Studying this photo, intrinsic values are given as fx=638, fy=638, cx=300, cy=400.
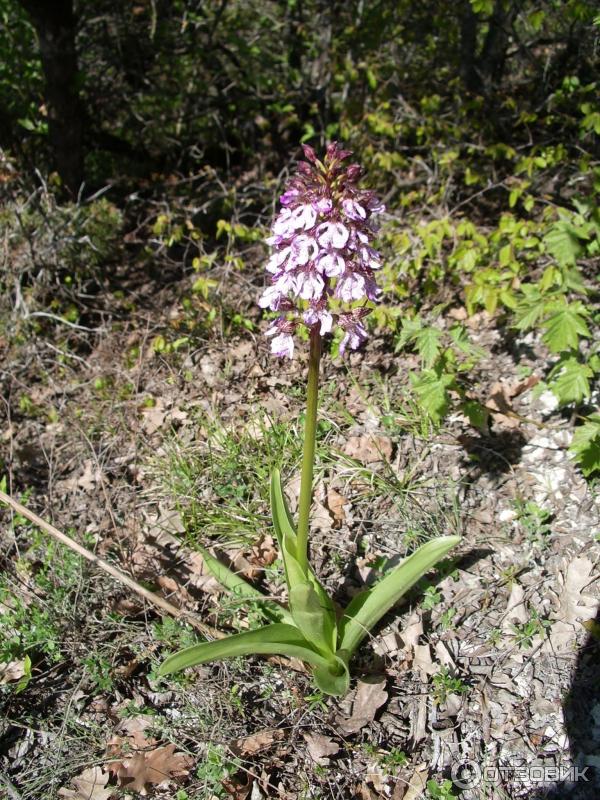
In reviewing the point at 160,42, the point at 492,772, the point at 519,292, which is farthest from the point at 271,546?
the point at 160,42

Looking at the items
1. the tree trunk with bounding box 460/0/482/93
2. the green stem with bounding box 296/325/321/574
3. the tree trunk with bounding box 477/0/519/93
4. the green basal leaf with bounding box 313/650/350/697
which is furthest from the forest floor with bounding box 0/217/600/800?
the tree trunk with bounding box 460/0/482/93

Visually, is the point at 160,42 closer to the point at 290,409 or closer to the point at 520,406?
the point at 290,409

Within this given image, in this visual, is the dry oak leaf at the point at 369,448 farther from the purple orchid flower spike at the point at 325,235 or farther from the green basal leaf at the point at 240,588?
the purple orchid flower spike at the point at 325,235

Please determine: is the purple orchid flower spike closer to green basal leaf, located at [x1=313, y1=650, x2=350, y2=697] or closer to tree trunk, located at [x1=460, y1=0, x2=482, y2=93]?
green basal leaf, located at [x1=313, y1=650, x2=350, y2=697]

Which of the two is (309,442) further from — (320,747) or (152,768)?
(152,768)

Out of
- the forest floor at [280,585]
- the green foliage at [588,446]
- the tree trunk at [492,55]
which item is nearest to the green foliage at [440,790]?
the forest floor at [280,585]

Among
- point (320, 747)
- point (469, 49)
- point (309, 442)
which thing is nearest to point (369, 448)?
point (309, 442)

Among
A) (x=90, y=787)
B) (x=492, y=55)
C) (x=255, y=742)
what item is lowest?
(x=90, y=787)
